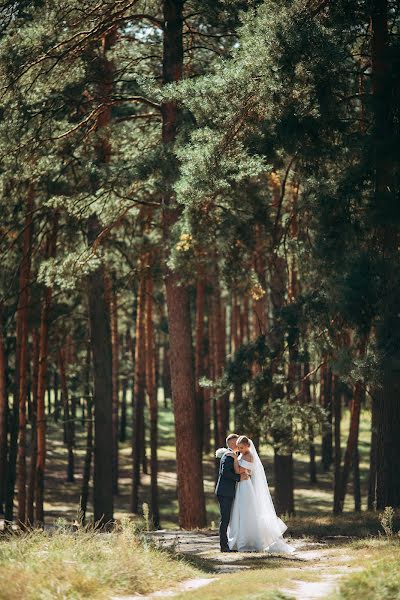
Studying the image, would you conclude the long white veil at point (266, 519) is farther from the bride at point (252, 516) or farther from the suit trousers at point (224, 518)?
the suit trousers at point (224, 518)

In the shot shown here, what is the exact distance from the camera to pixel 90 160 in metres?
17.5

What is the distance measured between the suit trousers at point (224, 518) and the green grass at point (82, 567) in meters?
2.10

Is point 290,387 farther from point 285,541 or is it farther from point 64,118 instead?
point 64,118

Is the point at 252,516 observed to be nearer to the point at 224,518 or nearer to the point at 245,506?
the point at 245,506

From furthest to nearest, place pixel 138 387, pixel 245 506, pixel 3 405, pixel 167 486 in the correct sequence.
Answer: pixel 167 486
pixel 138 387
pixel 3 405
pixel 245 506

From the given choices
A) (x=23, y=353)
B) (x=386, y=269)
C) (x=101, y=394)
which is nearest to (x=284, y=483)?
(x=101, y=394)

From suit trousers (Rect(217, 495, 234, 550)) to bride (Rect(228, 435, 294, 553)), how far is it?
0.09 meters

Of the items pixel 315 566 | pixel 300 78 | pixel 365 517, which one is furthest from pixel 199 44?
pixel 315 566

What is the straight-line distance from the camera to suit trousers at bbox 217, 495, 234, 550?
39.9 ft

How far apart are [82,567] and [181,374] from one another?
875 centimetres

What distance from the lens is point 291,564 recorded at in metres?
10.7

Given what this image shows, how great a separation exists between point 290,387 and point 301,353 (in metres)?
1.59

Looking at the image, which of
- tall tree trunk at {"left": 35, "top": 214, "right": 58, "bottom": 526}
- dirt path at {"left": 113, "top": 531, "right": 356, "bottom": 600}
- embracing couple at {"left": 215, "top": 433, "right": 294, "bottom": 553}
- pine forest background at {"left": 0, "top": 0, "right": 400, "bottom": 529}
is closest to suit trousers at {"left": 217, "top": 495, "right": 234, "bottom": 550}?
embracing couple at {"left": 215, "top": 433, "right": 294, "bottom": 553}

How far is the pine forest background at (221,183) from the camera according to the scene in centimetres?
1261
